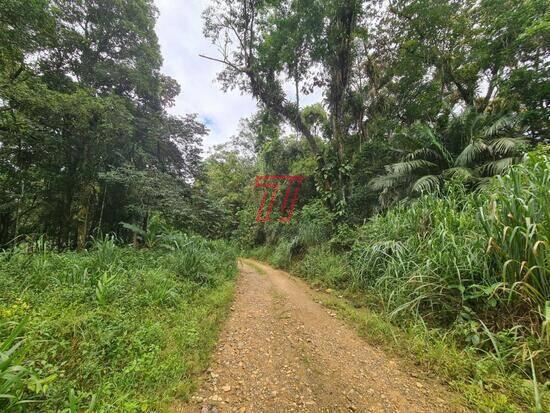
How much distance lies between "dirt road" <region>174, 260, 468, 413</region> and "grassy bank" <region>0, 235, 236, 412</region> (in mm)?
249

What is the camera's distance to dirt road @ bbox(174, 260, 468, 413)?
1776 mm

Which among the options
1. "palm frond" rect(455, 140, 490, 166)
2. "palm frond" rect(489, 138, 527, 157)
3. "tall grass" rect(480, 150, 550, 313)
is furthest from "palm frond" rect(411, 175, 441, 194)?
"tall grass" rect(480, 150, 550, 313)

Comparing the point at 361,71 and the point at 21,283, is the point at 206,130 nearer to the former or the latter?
the point at 361,71

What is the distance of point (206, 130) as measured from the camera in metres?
11.5

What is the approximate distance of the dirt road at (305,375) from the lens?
1776 millimetres

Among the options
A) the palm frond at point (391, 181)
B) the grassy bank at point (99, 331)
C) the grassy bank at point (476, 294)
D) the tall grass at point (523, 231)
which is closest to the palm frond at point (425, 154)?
the palm frond at point (391, 181)

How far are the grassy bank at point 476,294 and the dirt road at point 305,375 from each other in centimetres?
33

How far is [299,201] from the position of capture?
11.2 m

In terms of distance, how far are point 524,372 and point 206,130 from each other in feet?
40.8

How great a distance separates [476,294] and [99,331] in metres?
4.02

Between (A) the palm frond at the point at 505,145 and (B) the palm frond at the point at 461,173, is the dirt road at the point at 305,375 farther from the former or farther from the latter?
(A) the palm frond at the point at 505,145

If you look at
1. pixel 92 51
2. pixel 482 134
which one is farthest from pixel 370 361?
pixel 92 51

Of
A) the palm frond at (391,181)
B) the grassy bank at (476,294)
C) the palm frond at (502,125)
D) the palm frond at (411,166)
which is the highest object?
the palm frond at (502,125)

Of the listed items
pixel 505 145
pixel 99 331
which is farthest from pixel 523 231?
pixel 99 331
